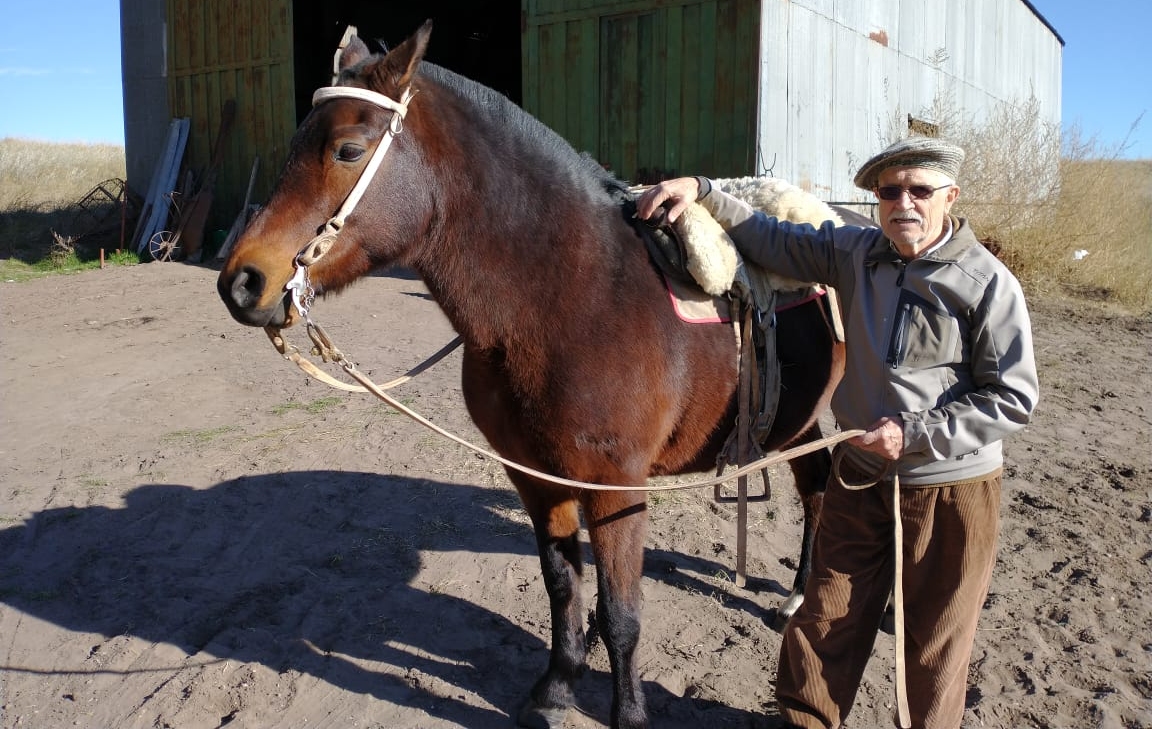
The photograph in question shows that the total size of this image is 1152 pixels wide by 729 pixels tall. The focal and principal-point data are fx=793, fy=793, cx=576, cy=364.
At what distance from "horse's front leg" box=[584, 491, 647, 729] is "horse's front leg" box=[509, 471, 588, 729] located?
0.81 ft

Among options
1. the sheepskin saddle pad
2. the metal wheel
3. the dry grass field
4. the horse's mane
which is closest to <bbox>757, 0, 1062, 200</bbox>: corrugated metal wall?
the dry grass field

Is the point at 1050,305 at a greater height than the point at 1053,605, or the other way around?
the point at 1050,305

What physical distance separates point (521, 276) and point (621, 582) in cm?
102

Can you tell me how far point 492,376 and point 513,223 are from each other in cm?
47

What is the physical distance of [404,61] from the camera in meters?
2.12

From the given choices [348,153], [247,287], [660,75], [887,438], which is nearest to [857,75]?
[660,75]

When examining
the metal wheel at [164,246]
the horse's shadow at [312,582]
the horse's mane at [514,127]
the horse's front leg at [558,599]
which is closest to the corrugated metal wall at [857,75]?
the horse's shadow at [312,582]

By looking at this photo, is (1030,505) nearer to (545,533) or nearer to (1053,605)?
(1053,605)

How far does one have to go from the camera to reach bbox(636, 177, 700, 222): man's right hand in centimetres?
254

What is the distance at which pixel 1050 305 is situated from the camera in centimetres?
1113

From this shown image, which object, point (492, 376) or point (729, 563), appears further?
point (729, 563)

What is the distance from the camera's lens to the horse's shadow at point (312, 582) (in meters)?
3.08

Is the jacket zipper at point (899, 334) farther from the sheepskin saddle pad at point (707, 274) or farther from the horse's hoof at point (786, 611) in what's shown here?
the horse's hoof at point (786, 611)

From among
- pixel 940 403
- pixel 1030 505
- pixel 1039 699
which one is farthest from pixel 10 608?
pixel 1030 505
